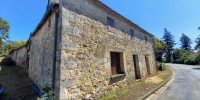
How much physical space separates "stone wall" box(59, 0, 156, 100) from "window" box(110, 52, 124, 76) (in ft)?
0.68

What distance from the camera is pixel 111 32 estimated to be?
17.7 feet

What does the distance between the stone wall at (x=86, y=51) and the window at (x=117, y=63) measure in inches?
8.2

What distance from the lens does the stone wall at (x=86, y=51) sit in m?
3.06

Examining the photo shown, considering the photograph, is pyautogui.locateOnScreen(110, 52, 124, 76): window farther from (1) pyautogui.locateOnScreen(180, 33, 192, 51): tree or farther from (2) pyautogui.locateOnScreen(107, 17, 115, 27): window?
(1) pyautogui.locateOnScreen(180, 33, 192, 51): tree

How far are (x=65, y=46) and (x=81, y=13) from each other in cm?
181

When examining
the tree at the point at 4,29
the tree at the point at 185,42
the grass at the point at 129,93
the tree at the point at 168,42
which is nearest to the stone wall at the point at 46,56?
the grass at the point at 129,93

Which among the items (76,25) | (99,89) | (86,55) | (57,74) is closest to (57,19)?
(76,25)

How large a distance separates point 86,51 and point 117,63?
2.71 meters

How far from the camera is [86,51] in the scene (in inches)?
147

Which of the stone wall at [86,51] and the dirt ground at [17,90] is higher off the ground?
the stone wall at [86,51]

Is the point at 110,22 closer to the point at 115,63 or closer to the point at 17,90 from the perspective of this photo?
the point at 115,63

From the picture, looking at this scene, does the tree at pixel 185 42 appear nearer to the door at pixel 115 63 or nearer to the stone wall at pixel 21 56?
the door at pixel 115 63

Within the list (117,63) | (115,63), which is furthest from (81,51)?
Answer: (117,63)

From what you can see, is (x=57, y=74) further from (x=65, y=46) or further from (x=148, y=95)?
(x=148, y=95)
